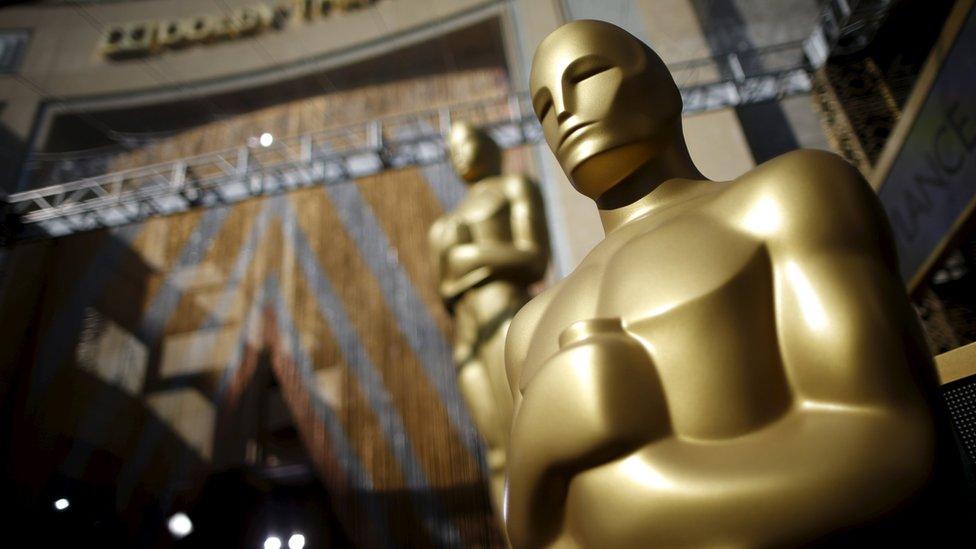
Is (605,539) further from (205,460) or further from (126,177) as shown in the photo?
(126,177)

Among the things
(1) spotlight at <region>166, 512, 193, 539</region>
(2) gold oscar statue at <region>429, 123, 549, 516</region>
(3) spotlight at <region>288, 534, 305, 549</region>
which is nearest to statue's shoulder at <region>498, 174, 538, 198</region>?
(2) gold oscar statue at <region>429, 123, 549, 516</region>

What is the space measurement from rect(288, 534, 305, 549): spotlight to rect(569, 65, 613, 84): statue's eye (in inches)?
158

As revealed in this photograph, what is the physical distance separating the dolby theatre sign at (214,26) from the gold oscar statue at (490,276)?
498cm

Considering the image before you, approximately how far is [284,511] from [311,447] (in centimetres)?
68

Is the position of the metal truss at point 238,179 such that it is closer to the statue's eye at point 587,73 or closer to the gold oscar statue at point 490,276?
the gold oscar statue at point 490,276

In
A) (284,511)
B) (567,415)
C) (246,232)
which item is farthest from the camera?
(246,232)

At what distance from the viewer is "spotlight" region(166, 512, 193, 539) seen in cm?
435

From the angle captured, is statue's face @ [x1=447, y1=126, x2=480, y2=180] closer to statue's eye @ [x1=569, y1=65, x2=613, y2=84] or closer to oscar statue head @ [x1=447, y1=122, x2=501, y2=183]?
oscar statue head @ [x1=447, y1=122, x2=501, y2=183]

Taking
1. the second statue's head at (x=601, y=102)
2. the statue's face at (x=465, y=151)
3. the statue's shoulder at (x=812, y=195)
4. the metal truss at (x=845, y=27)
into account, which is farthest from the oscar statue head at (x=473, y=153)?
the metal truss at (x=845, y=27)

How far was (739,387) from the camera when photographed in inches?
33.0

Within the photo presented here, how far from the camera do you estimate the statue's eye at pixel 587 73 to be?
3.82ft

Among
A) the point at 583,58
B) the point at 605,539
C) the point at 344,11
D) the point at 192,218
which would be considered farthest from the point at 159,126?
the point at 605,539

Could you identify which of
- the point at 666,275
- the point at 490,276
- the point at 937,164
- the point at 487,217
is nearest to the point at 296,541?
the point at 490,276

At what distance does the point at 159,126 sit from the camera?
22.8 ft
